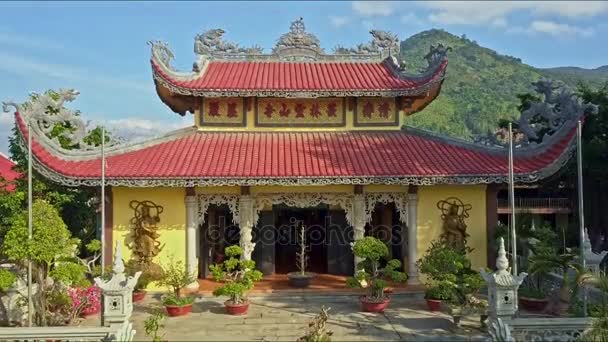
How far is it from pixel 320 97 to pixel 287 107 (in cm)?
99

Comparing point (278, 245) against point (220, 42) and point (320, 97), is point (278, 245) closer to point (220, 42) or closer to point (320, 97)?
point (320, 97)

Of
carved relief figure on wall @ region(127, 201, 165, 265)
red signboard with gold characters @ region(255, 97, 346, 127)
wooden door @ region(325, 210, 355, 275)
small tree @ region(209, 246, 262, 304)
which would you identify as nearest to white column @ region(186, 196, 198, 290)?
carved relief figure on wall @ region(127, 201, 165, 265)

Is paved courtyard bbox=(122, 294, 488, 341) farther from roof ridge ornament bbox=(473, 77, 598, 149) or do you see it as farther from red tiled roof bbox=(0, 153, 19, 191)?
red tiled roof bbox=(0, 153, 19, 191)

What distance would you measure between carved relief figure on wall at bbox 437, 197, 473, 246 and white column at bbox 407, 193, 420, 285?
650 mm

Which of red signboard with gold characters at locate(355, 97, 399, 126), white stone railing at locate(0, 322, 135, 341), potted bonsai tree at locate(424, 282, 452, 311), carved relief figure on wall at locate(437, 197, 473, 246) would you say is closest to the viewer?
white stone railing at locate(0, 322, 135, 341)

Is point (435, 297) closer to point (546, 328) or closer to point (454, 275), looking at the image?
point (454, 275)

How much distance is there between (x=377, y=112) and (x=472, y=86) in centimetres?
8320

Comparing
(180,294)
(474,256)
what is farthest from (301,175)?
(474,256)

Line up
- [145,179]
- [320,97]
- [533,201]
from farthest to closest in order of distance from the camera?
1. [533,201]
2. [320,97]
3. [145,179]

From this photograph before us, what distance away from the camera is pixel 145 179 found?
11.5 metres

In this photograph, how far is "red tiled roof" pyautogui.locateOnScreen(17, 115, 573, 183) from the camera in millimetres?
11781

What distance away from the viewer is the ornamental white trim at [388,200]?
42.6 ft

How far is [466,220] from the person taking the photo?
42.1 feet

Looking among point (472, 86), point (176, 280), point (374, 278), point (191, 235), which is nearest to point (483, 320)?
point (374, 278)
